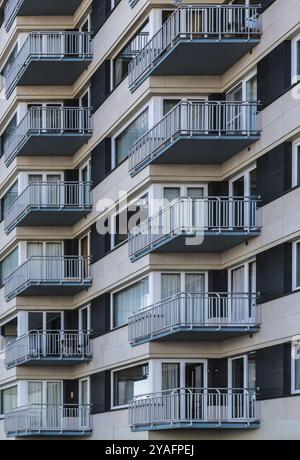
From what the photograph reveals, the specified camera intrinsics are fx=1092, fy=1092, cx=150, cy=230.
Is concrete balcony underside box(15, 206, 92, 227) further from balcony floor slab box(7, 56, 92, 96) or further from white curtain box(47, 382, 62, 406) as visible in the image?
white curtain box(47, 382, 62, 406)

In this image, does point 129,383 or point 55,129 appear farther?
point 55,129

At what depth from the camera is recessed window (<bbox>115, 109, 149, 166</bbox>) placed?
102 feet

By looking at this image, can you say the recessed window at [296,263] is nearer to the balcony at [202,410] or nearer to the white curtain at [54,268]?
the balcony at [202,410]

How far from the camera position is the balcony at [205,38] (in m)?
26.1

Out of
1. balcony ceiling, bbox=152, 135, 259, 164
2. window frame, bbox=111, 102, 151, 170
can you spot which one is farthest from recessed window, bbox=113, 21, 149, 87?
balcony ceiling, bbox=152, 135, 259, 164

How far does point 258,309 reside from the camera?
25.3 metres

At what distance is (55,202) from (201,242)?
459 inches

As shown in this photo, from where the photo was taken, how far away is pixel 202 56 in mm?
27469

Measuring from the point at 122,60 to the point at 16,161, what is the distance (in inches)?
311

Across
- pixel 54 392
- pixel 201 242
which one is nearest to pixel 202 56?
pixel 201 242

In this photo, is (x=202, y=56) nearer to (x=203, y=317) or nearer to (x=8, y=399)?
(x=203, y=317)

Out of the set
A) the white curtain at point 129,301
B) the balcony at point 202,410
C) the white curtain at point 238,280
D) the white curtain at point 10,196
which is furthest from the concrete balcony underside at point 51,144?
the balcony at point 202,410

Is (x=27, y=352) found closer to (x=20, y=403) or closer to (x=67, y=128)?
(x=20, y=403)

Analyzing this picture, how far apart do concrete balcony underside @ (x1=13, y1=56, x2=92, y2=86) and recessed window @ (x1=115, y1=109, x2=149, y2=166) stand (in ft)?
13.7
